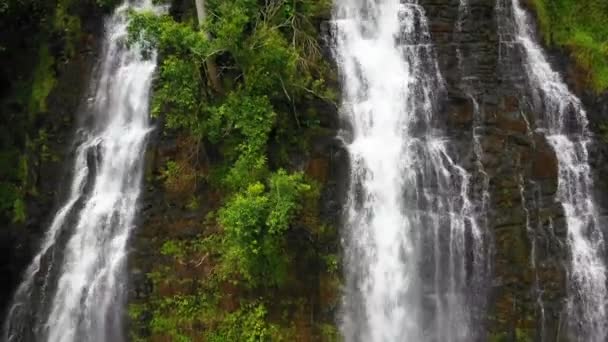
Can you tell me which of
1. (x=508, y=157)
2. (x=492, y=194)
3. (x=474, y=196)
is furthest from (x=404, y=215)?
(x=508, y=157)

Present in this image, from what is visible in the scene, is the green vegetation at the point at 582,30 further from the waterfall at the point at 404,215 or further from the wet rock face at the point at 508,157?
the waterfall at the point at 404,215

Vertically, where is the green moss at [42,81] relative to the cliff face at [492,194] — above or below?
above

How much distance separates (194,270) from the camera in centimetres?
1195

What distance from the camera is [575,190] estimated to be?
12367 millimetres

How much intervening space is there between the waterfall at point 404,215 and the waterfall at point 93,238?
503 centimetres

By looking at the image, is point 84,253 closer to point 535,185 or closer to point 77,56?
point 77,56

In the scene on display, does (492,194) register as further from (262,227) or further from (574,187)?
(262,227)

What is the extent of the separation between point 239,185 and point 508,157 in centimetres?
604

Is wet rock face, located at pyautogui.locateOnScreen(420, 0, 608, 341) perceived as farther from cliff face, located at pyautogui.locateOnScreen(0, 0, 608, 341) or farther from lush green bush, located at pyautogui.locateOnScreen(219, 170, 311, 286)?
lush green bush, located at pyautogui.locateOnScreen(219, 170, 311, 286)

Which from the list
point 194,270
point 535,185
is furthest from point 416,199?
point 194,270

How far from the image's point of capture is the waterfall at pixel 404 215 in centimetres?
1145

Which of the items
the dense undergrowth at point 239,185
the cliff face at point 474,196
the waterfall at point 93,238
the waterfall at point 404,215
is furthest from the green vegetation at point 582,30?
the waterfall at point 93,238

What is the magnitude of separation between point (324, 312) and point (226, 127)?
4523 mm

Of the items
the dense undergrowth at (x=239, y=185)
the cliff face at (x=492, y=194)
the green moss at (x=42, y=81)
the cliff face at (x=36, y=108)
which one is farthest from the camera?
the green moss at (x=42, y=81)
